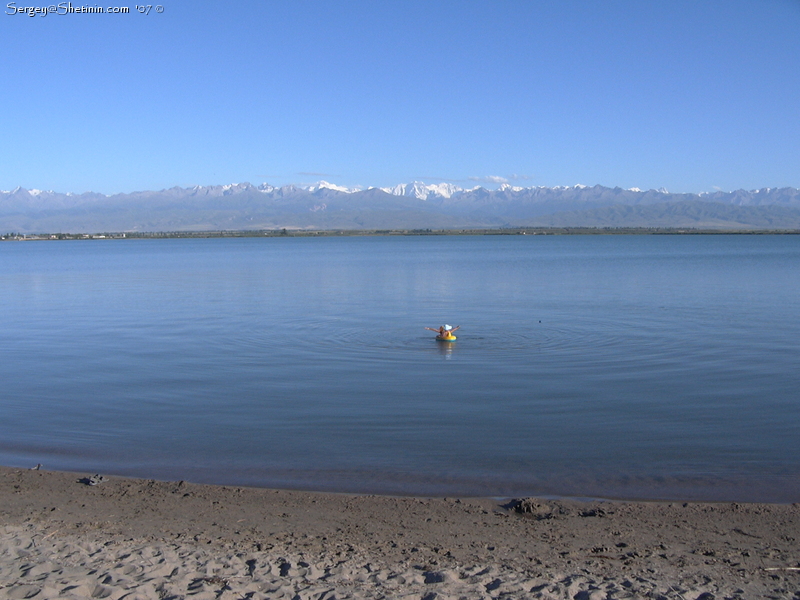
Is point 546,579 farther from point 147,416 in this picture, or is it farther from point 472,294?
point 472,294

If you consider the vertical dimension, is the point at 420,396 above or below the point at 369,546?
below

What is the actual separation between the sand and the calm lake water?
844 millimetres

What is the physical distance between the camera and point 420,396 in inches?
575

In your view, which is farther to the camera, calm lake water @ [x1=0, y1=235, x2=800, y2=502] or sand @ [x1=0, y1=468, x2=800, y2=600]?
calm lake water @ [x1=0, y1=235, x2=800, y2=502]

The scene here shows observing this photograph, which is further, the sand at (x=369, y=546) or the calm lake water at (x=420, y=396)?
the calm lake water at (x=420, y=396)

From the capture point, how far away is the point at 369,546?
25.2ft

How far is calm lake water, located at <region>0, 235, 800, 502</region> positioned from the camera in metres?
10.5

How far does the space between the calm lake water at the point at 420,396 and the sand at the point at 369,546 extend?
0.84m

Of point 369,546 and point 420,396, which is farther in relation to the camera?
point 420,396

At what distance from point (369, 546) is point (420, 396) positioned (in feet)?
22.9

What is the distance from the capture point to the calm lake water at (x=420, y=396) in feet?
34.4

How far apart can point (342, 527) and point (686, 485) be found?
178 inches

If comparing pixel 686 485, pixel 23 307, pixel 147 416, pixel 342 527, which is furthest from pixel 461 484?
pixel 23 307

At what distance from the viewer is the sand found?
6574mm
